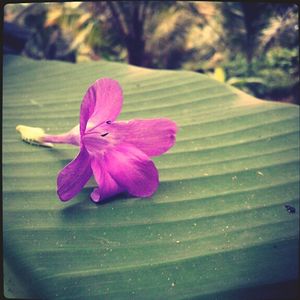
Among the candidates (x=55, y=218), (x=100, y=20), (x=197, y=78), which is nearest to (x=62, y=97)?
(x=197, y=78)

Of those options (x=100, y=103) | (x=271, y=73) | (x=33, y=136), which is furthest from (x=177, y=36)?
(x=100, y=103)

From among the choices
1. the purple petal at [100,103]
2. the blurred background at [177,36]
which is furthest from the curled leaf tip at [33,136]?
the blurred background at [177,36]

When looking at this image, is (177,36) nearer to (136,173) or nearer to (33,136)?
(33,136)

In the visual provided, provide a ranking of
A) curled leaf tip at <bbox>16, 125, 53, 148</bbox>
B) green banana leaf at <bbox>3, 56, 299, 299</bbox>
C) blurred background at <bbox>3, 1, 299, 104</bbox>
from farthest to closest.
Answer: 1. blurred background at <bbox>3, 1, 299, 104</bbox>
2. curled leaf tip at <bbox>16, 125, 53, 148</bbox>
3. green banana leaf at <bbox>3, 56, 299, 299</bbox>

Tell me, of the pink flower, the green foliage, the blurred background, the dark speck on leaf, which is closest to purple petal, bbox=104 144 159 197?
the pink flower

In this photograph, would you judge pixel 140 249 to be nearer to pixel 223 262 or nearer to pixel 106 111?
pixel 223 262

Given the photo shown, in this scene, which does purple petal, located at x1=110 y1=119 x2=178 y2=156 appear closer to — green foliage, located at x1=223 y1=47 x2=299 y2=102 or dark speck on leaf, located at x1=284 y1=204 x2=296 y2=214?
dark speck on leaf, located at x1=284 y1=204 x2=296 y2=214

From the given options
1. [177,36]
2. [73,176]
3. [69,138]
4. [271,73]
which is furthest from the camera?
[177,36]
